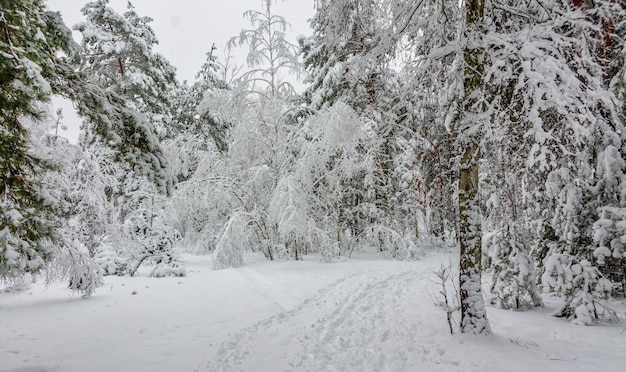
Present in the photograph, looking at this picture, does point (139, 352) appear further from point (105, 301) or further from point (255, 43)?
point (255, 43)

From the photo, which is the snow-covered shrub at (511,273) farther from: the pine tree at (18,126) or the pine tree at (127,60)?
the pine tree at (127,60)

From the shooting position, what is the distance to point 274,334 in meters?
5.30

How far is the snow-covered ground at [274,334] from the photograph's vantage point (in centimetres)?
416

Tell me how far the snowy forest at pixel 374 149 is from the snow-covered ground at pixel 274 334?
53 centimetres

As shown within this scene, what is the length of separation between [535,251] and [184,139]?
43.6ft

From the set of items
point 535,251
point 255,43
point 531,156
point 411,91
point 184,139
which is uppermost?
point 255,43

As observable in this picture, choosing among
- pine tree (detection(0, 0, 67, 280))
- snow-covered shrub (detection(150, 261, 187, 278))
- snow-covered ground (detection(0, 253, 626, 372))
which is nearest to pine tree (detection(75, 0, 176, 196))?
snow-covered shrub (detection(150, 261, 187, 278))

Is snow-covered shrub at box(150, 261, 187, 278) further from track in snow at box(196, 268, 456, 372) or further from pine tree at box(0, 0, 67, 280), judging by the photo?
pine tree at box(0, 0, 67, 280)

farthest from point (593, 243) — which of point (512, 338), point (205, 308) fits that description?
point (205, 308)

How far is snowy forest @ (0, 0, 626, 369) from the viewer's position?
4.05 metres

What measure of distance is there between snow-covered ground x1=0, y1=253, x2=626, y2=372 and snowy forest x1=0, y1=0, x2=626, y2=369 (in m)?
0.53

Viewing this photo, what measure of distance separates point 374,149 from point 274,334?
16.9ft

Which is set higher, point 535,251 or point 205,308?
point 535,251

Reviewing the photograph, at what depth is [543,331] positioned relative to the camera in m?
5.28
